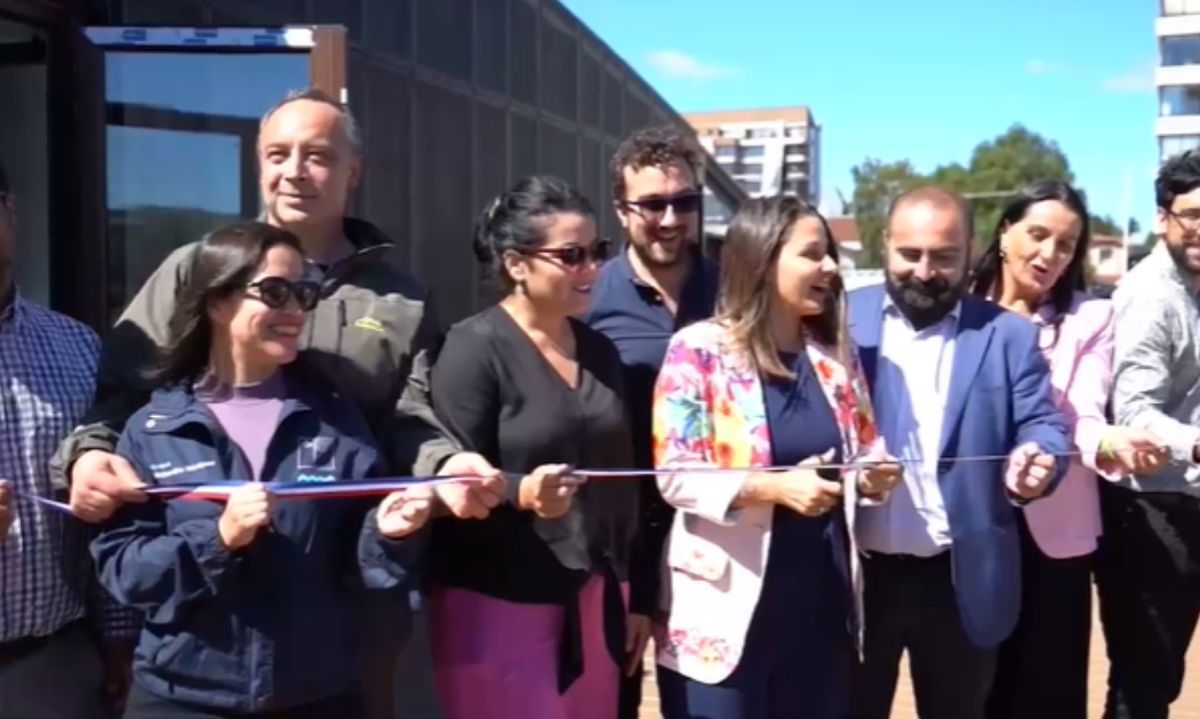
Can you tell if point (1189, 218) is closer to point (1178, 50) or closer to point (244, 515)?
point (244, 515)

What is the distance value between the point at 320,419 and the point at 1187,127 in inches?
2482

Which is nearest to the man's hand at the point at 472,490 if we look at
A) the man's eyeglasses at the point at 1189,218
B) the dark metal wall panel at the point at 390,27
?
the man's eyeglasses at the point at 1189,218

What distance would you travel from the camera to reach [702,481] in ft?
10.6

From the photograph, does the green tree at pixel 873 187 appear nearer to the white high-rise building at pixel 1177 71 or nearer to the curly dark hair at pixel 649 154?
the white high-rise building at pixel 1177 71

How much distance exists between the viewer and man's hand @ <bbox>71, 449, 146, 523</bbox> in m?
2.77

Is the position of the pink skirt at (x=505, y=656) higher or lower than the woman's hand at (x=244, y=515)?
lower

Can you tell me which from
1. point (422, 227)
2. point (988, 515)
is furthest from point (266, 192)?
point (422, 227)

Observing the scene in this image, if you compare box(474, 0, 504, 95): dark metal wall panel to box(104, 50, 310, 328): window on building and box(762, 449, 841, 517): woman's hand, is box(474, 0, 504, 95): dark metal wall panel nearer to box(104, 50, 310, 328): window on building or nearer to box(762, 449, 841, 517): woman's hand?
box(104, 50, 310, 328): window on building

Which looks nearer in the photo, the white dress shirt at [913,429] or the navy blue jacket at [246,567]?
the navy blue jacket at [246,567]

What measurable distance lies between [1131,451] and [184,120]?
4671mm

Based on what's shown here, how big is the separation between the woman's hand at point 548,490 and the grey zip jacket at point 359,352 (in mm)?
212

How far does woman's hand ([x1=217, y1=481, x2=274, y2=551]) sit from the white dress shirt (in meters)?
1.63

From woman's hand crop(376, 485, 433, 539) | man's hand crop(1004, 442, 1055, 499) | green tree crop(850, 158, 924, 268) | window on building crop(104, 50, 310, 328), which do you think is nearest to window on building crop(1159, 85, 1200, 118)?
green tree crop(850, 158, 924, 268)

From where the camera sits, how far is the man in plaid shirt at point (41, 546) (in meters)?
3.01
